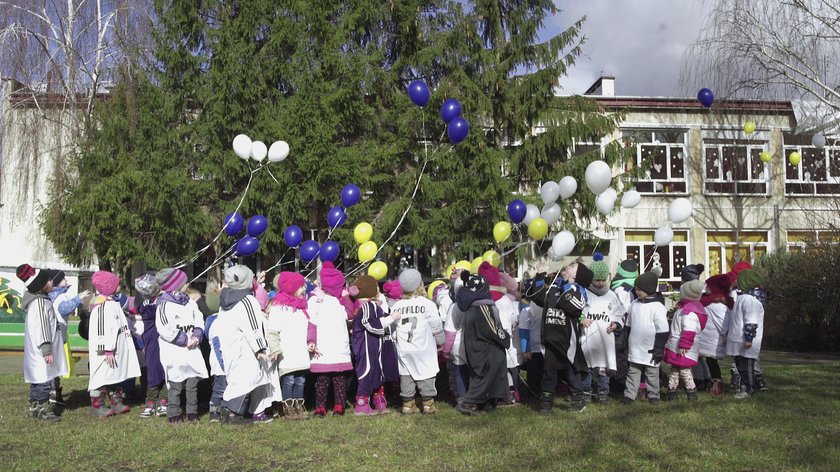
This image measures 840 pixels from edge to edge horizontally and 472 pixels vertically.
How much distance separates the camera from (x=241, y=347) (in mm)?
8352

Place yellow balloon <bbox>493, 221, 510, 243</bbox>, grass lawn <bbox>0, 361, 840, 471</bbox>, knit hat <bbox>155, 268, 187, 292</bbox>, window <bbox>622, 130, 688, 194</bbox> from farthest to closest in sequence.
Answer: window <bbox>622, 130, 688, 194</bbox> < yellow balloon <bbox>493, 221, 510, 243</bbox> < knit hat <bbox>155, 268, 187, 292</bbox> < grass lawn <bbox>0, 361, 840, 471</bbox>

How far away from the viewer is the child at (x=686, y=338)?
9.11m

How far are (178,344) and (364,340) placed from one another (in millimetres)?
2155

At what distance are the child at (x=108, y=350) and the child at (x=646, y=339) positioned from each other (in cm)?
602

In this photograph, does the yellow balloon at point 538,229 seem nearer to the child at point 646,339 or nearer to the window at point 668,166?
the child at point 646,339

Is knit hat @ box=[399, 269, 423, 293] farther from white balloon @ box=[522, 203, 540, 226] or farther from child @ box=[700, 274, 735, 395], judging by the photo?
child @ box=[700, 274, 735, 395]

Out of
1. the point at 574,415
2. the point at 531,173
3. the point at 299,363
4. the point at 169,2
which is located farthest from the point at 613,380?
the point at 169,2

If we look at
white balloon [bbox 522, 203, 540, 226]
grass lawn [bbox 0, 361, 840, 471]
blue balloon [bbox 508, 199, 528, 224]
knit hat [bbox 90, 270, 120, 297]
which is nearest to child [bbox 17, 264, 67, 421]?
grass lawn [bbox 0, 361, 840, 471]

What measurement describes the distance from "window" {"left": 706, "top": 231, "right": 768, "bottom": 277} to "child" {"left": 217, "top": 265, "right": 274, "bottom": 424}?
828 inches

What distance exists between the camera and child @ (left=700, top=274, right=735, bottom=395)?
998cm

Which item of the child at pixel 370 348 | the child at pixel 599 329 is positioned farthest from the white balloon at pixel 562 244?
the child at pixel 370 348

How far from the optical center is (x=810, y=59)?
18953 millimetres

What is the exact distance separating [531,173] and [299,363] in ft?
35.0

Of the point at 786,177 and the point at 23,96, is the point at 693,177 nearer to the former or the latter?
the point at 786,177
